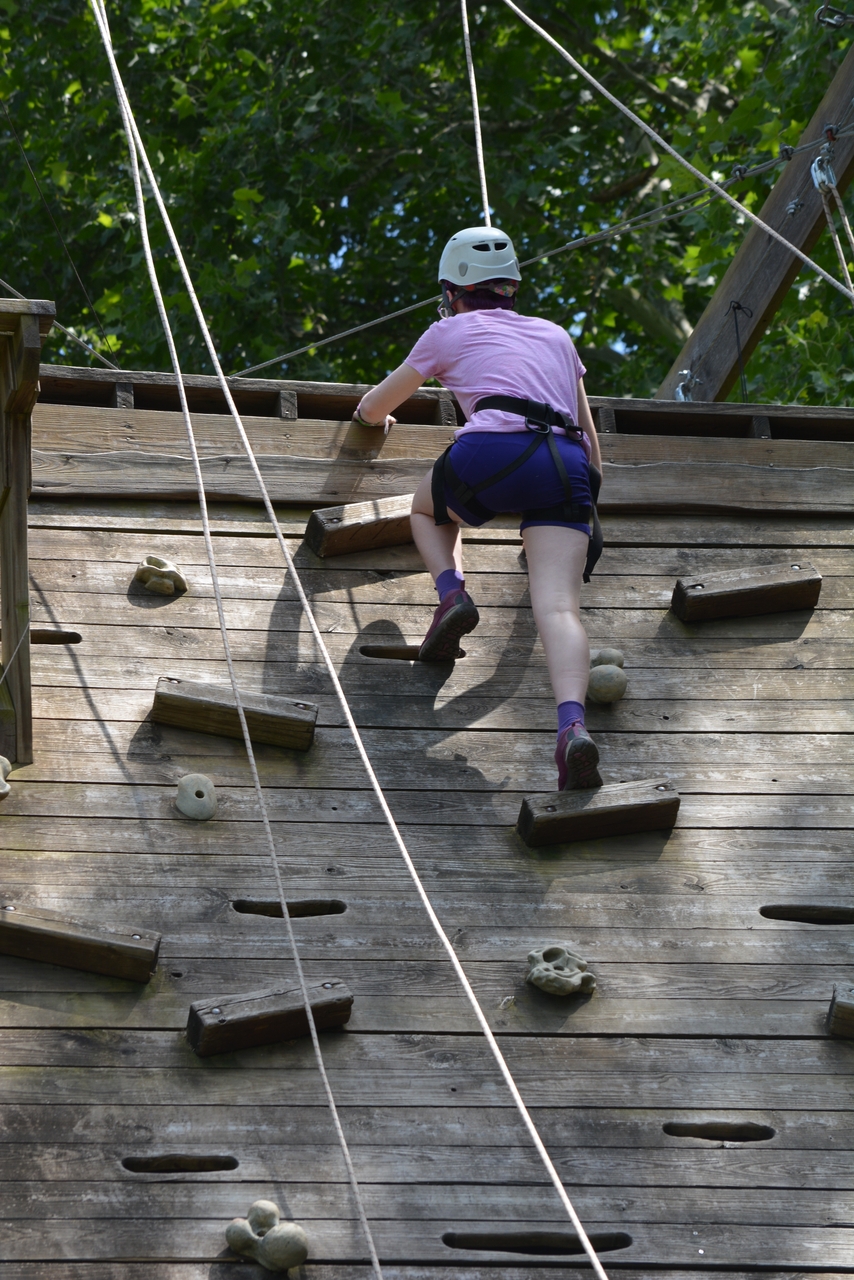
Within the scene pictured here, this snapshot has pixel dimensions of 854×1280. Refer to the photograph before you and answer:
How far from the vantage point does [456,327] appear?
13.7 feet

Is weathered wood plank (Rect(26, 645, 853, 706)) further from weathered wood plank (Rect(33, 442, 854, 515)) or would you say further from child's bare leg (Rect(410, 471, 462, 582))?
weathered wood plank (Rect(33, 442, 854, 515))

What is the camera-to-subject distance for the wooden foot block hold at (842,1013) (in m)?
3.06

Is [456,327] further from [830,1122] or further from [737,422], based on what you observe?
[830,1122]

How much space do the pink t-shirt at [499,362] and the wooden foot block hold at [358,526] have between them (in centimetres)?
43

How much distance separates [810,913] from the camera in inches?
133

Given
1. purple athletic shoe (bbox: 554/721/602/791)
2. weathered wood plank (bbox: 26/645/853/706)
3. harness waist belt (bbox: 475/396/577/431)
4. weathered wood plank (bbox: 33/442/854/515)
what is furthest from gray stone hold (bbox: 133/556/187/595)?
purple athletic shoe (bbox: 554/721/602/791)

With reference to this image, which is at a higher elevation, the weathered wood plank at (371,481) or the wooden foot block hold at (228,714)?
the weathered wood plank at (371,481)

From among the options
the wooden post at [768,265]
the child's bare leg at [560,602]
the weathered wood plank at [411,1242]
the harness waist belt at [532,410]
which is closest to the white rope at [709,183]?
the wooden post at [768,265]

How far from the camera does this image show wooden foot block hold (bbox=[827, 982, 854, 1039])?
3064 mm

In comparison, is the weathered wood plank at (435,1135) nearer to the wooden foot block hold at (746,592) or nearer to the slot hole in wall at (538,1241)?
the slot hole in wall at (538,1241)

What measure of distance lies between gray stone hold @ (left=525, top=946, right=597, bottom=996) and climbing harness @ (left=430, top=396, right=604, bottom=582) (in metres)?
1.22

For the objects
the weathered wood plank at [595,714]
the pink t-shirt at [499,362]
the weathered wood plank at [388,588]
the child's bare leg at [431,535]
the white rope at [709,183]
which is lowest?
the weathered wood plank at [595,714]

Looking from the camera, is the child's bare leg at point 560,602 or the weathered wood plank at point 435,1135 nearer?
the weathered wood plank at point 435,1135

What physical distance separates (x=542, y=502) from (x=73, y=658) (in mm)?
1340
